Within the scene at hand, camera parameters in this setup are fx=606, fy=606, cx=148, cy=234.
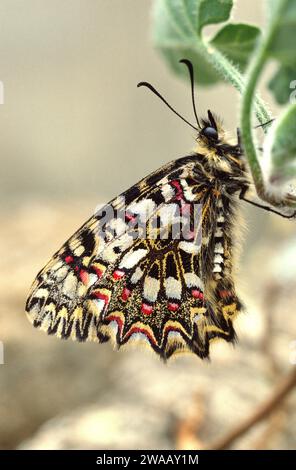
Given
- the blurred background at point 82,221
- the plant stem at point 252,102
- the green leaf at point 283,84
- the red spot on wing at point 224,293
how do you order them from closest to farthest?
the plant stem at point 252,102, the green leaf at point 283,84, the red spot on wing at point 224,293, the blurred background at point 82,221

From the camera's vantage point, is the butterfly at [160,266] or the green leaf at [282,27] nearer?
the green leaf at [282,27]

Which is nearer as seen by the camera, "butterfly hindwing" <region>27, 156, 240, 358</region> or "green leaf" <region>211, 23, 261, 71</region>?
"green leaf" <region>211, 23, 261, 71</region>

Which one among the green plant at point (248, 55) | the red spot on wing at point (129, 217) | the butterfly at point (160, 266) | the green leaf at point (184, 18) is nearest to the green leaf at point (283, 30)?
the green plant at point (248, 55)

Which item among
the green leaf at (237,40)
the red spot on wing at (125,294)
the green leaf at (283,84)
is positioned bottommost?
the red spot on wing at (125,294)

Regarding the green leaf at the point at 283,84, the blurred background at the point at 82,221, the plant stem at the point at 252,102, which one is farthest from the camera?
the blurred background at the point at 82,221

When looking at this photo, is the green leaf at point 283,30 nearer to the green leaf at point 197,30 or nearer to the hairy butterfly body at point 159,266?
the green leaf at point 197,30

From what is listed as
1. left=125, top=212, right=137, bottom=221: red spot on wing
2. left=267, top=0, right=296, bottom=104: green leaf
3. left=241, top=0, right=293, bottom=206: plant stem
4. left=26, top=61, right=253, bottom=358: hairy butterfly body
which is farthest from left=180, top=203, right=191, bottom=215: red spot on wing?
left=267, top=0, right=296, bottom=104: green leaf

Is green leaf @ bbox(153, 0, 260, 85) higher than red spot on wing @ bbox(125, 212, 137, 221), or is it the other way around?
green leaf @ bbox(153, 0, 260, 85)

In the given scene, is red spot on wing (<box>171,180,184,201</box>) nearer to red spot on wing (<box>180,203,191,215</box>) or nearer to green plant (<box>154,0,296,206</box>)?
red spot on wing (<box>180,203,191,215</box>)
